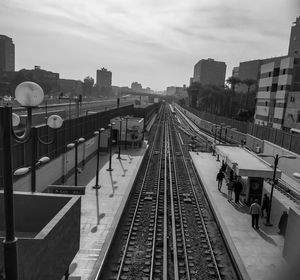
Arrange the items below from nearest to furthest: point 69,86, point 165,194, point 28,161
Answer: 1. point 28,161
2. point 165,194
3. point 69,86

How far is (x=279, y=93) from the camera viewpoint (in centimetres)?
5178

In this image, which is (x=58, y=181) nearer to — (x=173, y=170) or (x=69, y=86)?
(x=173, y=170)

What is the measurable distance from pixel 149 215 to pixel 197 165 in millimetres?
12103

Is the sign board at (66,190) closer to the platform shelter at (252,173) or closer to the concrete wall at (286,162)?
the platform shelter at (252,173)

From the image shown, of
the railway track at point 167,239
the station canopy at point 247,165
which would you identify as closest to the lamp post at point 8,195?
the railway track at point 167,239

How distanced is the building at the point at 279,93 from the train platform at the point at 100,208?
94.1ft

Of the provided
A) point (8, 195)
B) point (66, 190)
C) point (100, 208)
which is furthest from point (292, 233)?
point (8, 195)

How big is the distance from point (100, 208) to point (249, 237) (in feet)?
22.8

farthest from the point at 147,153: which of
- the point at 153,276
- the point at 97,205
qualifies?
the point at 153,276

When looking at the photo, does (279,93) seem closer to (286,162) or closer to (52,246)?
(286,162)

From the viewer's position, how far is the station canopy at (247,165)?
16641mm

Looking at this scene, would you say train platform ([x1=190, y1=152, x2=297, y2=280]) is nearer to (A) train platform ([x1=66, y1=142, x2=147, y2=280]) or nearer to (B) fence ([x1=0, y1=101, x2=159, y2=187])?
(A) train platform ([x1=66, y1=142, x2=147, y2=280])

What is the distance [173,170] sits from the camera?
26891mm

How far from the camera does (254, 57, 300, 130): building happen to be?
→ 47.6m
